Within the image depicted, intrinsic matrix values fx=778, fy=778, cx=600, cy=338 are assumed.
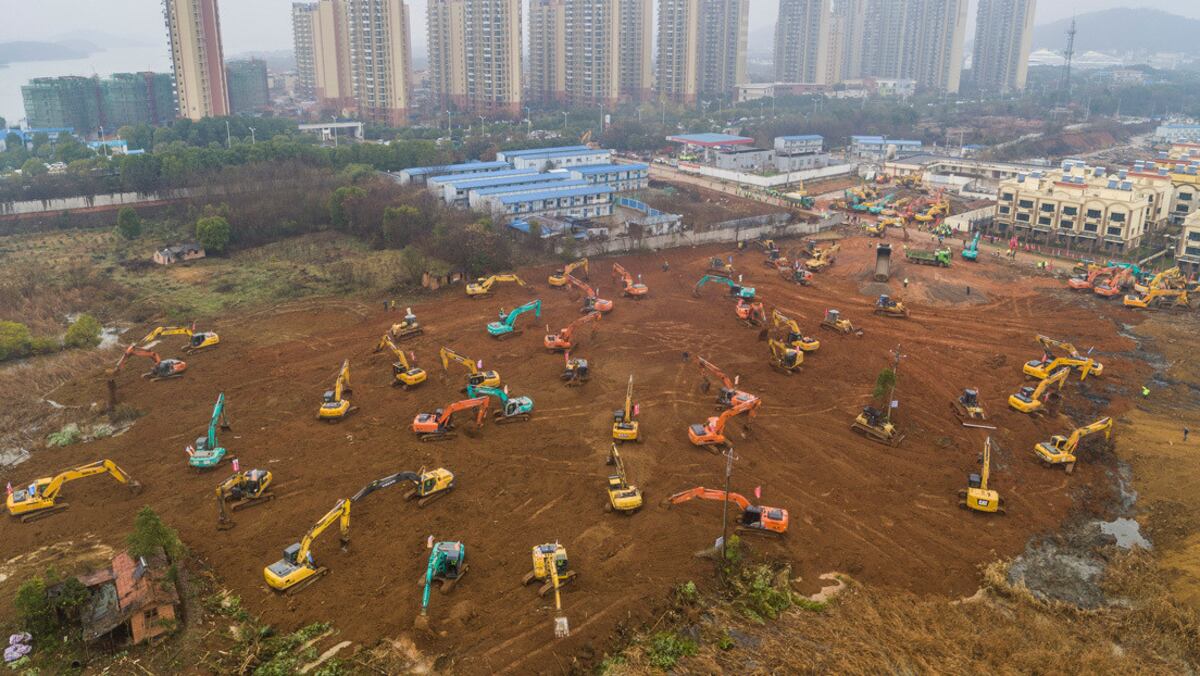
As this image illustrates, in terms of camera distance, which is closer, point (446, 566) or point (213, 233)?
point (446, 566)

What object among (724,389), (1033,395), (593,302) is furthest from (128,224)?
(1033,395)

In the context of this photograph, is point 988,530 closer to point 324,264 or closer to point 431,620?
point 431,620

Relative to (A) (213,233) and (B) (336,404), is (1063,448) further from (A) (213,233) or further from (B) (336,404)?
(A) (213,233)

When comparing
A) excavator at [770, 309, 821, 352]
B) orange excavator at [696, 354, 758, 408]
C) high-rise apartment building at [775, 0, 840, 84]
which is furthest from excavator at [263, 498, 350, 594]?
high-rise apartment building at [775, 0, 840, 84]

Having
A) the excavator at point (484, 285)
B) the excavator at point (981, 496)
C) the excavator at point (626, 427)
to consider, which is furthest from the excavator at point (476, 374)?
the excavator at point (981, 496)

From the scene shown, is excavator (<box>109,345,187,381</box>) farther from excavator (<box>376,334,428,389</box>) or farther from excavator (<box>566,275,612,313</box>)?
excavator (<box>566,275,612,313</box>)

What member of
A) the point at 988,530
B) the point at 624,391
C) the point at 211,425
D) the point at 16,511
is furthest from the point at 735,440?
the point at 16,511
